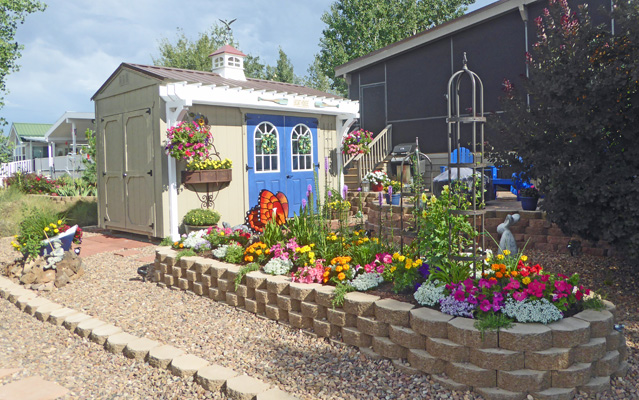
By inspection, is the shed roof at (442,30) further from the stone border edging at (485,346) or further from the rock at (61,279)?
the rock at (61,279)

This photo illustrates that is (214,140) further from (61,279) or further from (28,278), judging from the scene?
(28,278)

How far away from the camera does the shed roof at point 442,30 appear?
37.7 ft

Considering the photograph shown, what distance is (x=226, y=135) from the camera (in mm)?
8461

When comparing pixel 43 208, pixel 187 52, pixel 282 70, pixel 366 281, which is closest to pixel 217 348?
Answer: pixel 366 281

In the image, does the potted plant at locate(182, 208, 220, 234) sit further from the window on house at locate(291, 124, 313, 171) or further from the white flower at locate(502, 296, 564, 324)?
the white flower at locate(502, 296, 564, 324)

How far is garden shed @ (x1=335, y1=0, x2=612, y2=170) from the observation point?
11.7 meters

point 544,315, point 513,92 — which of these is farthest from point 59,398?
point 513,92

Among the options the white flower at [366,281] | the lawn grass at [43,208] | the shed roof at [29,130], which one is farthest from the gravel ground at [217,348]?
the shed roof at [29,130]

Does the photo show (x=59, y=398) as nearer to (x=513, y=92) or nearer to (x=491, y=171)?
(x=513, y=92)

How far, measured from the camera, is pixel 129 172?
8.57 metres

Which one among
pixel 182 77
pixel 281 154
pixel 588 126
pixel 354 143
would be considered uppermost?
pixel 182 77

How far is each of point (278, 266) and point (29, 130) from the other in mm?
29477

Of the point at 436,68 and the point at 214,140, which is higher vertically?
the point at 436,68

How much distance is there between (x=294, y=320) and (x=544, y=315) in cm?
182
